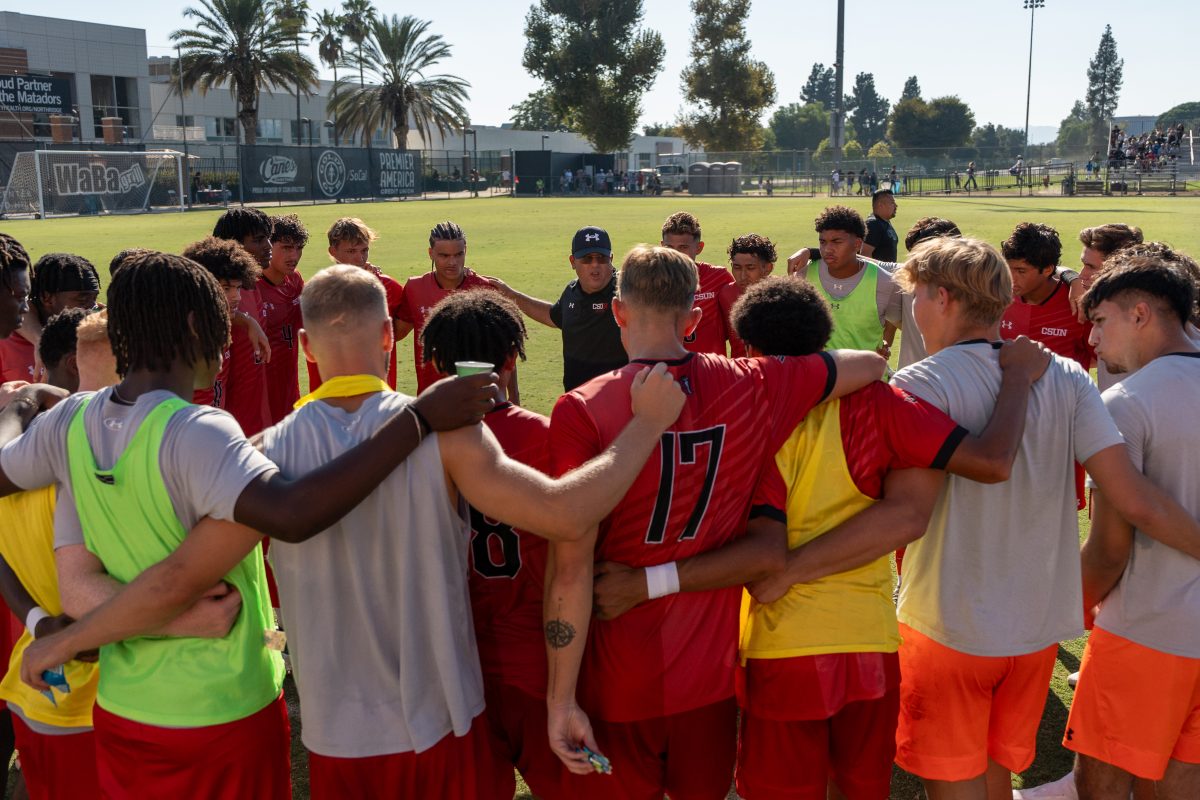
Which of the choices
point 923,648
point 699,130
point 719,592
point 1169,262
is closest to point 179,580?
point 719,592

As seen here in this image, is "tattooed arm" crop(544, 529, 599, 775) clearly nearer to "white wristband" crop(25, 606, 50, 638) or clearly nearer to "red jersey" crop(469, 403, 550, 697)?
"red jersey" crop(469, 403, 550, 697)

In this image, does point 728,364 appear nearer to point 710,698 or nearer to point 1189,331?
point 710,698

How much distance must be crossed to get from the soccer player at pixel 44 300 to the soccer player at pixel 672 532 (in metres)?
3.08

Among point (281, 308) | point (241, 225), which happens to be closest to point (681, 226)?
point (281, 308)

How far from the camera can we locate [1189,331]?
3.46 meters

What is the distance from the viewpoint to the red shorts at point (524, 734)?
3.00 metres

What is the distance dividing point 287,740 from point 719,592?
1.34m

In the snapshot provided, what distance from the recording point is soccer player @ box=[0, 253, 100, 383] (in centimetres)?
451

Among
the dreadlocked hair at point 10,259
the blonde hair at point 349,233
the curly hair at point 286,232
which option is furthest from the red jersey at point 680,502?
the blonde hair at point 349,233

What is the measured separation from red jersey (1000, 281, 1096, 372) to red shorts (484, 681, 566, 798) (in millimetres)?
4457

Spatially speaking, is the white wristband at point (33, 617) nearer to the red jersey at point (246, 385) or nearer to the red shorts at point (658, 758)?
the red shorts at point (658, 758)

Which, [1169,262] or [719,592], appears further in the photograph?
[1169,262]

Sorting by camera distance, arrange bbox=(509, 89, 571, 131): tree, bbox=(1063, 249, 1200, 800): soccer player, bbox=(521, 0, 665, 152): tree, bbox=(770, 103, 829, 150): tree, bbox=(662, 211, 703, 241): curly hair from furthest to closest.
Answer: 1. bbox=(770, 103, 829, 150): tree
2. bbox=(509, 89, 571, 131): tree
3. bbox=(521, 0, 665, 152): tree
4. bbox=(662, 211, 703, 241): curly hair
5. bbox=(1063, 249, 1200, 800): soccer player

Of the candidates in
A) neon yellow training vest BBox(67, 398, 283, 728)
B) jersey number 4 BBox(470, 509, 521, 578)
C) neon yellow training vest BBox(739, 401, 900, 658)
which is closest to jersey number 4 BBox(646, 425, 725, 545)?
neon yellow training vest BBox(739, 401, 900, 658)
